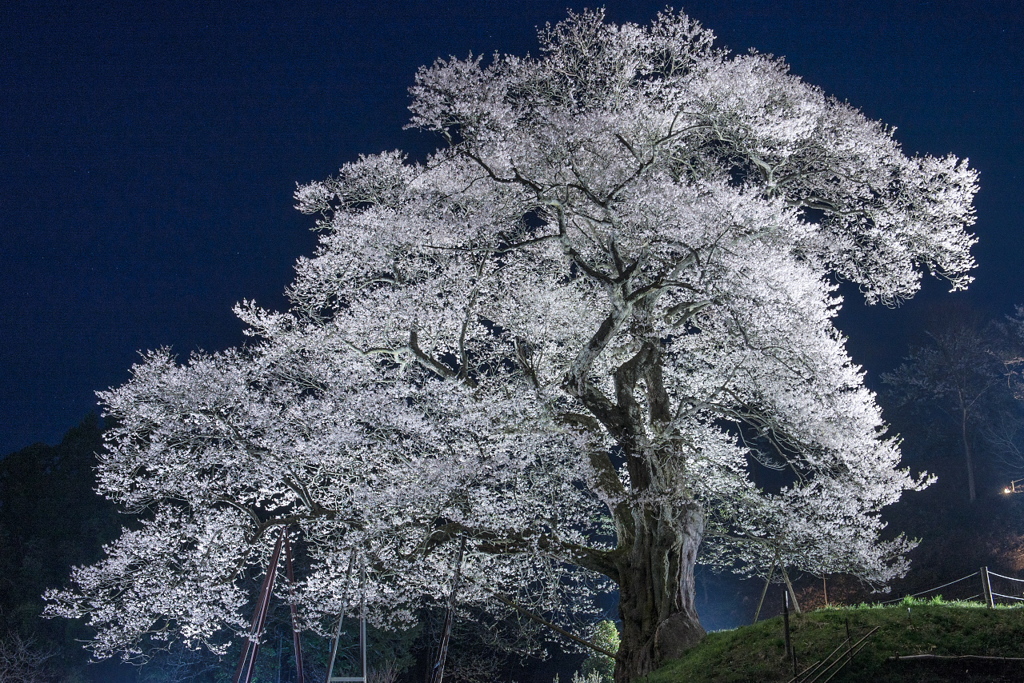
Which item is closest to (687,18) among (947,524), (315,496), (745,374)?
(745,374)

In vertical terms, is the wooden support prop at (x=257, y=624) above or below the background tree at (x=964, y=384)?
below

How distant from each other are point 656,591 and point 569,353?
181 inches

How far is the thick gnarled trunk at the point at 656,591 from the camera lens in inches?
405

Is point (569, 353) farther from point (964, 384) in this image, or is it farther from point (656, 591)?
point (964, 384)

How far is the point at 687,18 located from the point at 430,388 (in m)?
7.55

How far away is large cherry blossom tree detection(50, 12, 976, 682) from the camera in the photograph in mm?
10648

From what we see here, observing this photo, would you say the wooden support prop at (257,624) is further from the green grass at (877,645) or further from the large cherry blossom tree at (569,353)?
the green grass at (877,645)

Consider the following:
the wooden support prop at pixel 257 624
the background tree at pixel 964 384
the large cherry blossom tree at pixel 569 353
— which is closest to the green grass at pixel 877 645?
the large cherry blossom tree at pixel 569 353

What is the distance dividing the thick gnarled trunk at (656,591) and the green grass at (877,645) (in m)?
0.52

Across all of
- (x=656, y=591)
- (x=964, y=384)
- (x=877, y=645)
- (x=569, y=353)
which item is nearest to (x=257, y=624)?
(x=656, y=591)

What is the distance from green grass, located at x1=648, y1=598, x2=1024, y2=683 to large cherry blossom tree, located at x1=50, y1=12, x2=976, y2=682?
3.36 ft

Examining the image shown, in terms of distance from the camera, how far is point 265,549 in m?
13.7

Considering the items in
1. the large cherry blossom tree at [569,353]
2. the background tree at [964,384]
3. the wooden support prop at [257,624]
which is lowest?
the wooden support prop at [257,624]

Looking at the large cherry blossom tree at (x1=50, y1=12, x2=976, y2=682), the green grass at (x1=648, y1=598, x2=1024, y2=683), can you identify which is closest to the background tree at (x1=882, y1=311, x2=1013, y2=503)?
the large cherry blossom tree at (x1=50, y1=12, x2=976, y2=682)
